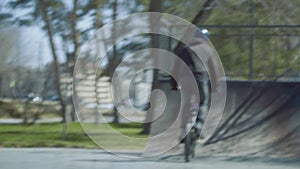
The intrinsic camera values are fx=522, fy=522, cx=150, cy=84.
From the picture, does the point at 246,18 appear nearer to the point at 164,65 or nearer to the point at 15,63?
the point at 164,65

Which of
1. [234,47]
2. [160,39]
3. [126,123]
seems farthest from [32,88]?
[234,47]

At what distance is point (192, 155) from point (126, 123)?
4074mm

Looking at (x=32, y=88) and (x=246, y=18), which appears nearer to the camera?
(x=246, y=18)

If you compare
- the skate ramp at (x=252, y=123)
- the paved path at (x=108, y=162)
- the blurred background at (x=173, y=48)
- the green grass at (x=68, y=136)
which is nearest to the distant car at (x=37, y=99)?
the blurred background at (x=173, y=48)

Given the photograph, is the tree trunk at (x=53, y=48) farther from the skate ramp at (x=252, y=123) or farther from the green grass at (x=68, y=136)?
the skate ramp at (x=252, y=123)

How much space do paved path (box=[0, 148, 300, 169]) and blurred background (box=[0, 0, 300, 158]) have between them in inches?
38.9

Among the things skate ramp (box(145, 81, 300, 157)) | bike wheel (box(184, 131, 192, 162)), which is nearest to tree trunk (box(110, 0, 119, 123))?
skate ramp (box(145, 81, 300, 157))

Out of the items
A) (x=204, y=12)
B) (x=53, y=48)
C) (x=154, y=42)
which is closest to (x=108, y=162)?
(x=154, y=42)

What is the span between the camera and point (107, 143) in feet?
37.8

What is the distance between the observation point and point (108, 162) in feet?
32.1

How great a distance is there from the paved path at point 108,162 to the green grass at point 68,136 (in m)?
0.61

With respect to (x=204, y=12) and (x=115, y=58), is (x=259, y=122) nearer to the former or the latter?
(x=204, y=12)

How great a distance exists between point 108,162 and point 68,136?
5.49 m

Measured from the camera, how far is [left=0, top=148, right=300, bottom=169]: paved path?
30.4 ft
